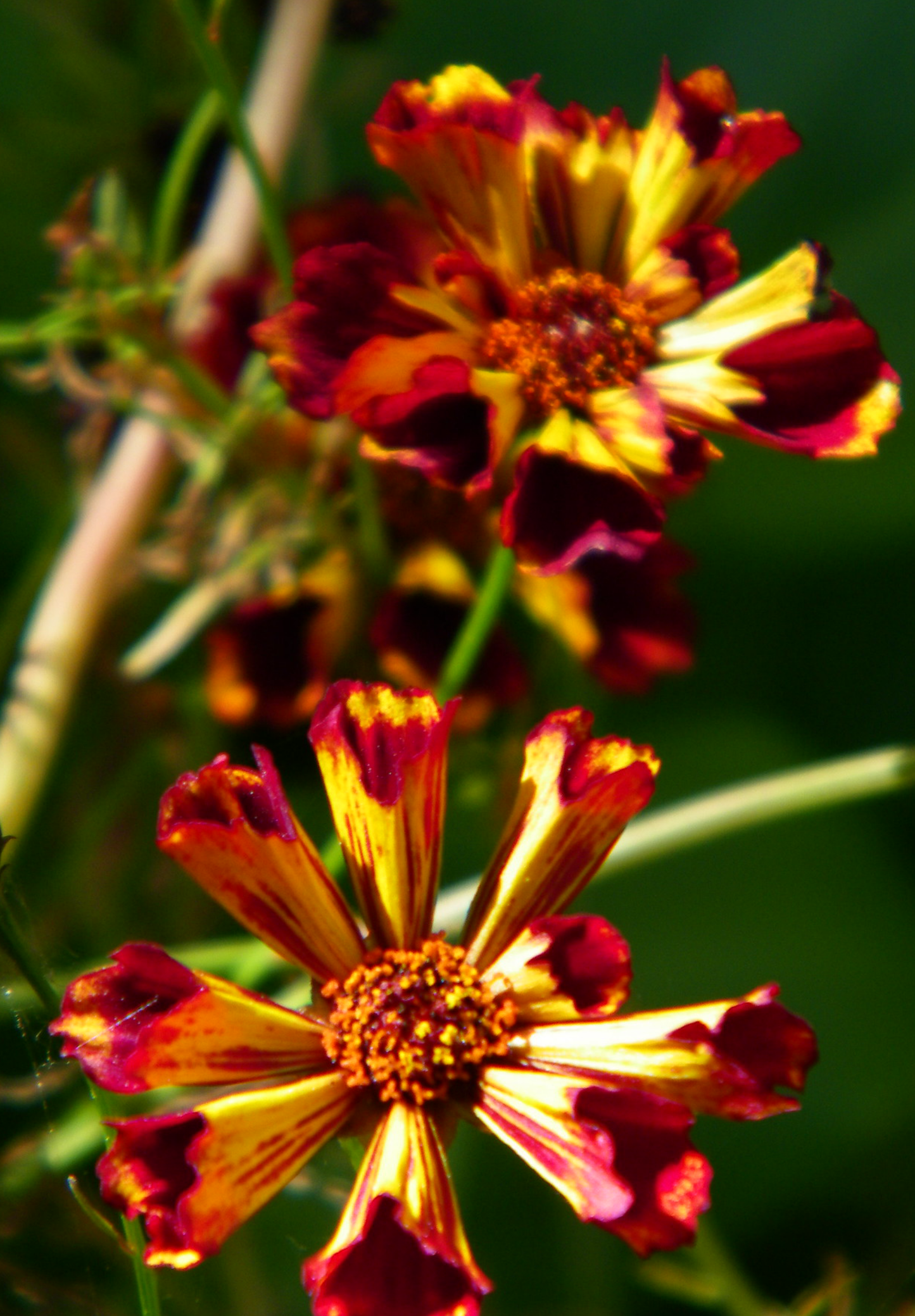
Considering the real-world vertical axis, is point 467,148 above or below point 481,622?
above

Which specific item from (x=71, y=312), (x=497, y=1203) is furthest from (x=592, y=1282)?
(x=71, y=312)

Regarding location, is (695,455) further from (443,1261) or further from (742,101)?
(742,101)

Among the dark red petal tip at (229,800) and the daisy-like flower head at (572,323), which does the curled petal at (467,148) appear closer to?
the daisy-like flower head at (572,323)

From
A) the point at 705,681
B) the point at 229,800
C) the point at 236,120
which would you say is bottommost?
the point at 705,681

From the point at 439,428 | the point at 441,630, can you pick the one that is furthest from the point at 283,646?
the point at 439,428

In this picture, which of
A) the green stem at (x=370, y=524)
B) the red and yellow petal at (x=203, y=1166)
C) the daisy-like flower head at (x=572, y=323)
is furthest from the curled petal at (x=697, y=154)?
the red and yellow petal at (x=203, y=1166)

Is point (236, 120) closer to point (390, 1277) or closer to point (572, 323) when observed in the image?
point (572, 323)
